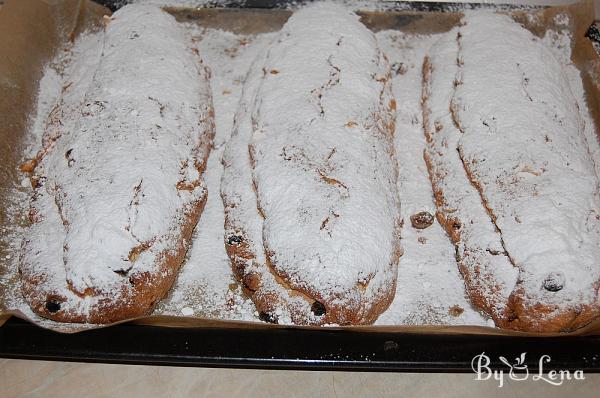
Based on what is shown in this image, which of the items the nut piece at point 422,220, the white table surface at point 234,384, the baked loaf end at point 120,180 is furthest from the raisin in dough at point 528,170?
the baked loaf end at point 120,180

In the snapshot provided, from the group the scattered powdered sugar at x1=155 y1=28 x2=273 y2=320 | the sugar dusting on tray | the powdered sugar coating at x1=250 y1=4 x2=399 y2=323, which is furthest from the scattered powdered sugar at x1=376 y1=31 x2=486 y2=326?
the scattered powdered sugar at x1=155 y1=28 x2=273 y2=320

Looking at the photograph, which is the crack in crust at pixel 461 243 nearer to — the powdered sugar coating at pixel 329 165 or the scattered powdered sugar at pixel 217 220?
the powdered sugar coating at pixel 329 165

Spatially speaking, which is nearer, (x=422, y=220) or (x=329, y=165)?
(x=329, y=165)

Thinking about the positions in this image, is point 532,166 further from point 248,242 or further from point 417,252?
point 248,242

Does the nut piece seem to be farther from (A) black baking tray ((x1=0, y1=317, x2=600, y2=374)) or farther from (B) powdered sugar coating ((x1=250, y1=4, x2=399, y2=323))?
(A) black baking tray ((x1=0, y1=317, x2=600, y2=374))

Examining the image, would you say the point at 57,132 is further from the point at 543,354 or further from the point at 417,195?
the point at 543,354

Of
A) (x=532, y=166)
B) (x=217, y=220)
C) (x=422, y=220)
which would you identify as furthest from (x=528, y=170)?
(x=217, y=220)

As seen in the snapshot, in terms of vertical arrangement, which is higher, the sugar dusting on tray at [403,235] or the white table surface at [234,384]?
the sugar dusting on tray at [403,235]
